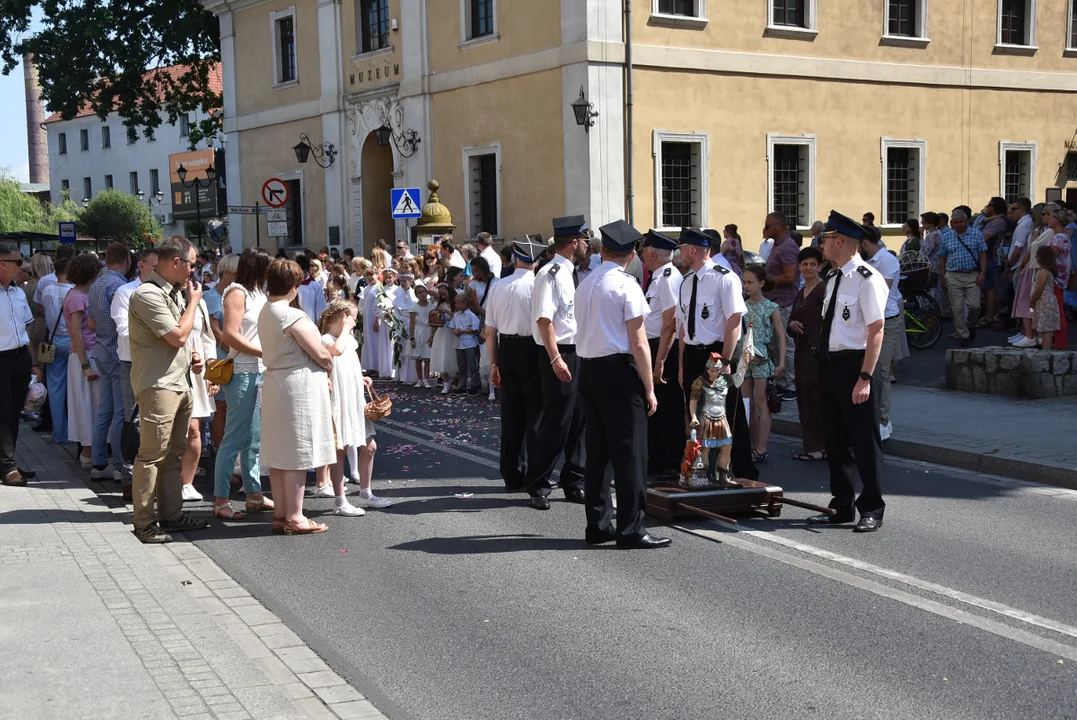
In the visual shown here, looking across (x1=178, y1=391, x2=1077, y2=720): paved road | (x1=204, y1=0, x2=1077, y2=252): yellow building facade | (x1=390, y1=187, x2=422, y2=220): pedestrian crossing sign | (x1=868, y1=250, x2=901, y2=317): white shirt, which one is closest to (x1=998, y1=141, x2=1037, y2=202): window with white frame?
(x1=204, y1=0, x2=1077, y2=252): yellow building facade

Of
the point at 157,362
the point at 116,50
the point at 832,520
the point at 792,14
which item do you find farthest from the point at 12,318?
the point at 116,50

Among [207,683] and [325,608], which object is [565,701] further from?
[325,608]

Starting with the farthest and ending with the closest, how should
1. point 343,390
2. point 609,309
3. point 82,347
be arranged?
point 82,347 < point 343,390 < point 609,309

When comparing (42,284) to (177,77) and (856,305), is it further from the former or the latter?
(177,77)

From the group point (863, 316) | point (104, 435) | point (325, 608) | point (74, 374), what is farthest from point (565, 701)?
point (74, 374)

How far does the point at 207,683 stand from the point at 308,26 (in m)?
28.9

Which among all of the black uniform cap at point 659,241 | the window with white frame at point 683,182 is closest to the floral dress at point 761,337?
the black uniform cap at point 659,241

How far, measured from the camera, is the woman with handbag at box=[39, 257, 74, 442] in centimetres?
1172

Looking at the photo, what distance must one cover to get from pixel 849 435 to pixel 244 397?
13.9 ft

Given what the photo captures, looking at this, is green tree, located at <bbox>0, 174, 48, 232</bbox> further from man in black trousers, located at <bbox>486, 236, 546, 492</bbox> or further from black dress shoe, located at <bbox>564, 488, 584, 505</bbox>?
black dress shoe, located at <bbox>564, 488, 584, 505</bbox>

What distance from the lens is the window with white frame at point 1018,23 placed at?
92.8ft

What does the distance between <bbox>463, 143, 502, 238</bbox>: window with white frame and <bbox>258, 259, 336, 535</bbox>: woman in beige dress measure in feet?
61.6

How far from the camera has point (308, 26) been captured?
31734mm

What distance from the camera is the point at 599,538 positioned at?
763 cm
